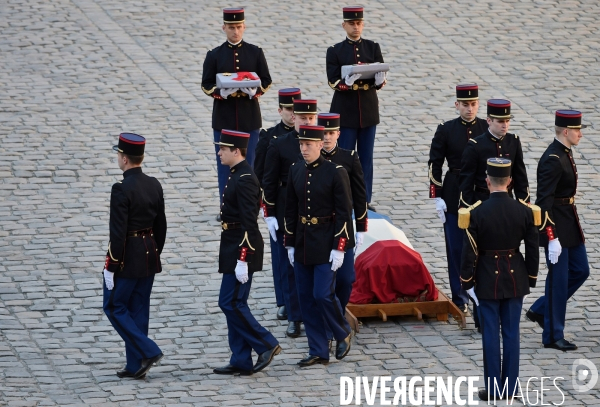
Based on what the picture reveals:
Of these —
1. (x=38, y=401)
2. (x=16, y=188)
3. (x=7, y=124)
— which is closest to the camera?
(x=38, y=401)

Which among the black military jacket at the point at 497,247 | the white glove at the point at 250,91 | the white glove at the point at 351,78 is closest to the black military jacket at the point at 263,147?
Answer: the white glove at the point at 250,91

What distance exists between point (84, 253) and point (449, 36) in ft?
27.6

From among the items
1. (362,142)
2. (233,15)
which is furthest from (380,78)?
(233,15)

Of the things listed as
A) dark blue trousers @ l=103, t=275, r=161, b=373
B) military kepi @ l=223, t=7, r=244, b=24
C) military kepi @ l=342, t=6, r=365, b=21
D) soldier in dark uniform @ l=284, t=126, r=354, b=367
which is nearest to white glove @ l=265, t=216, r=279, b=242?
soldier in dark uniform @ l=284, t=126, r=354, b=367

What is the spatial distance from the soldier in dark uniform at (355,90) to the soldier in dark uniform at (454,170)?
6.95 feet

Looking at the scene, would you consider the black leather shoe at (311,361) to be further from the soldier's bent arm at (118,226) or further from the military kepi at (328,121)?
the military kepi at (328,121)

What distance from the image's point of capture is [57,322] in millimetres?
11328

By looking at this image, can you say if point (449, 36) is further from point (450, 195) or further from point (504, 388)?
point (504, 388)

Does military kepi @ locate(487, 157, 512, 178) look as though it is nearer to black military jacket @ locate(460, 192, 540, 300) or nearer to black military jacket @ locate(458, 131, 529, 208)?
black military jacket @ locate(460, 192, 540, 300)

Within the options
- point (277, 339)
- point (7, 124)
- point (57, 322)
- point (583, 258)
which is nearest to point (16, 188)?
point (7, 124)

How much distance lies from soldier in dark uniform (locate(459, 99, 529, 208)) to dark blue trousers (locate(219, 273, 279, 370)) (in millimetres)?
2207

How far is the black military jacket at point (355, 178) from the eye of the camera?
10.6 metres

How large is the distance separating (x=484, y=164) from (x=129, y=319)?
332 centimetres

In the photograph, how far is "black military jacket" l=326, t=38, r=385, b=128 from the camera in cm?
1355
